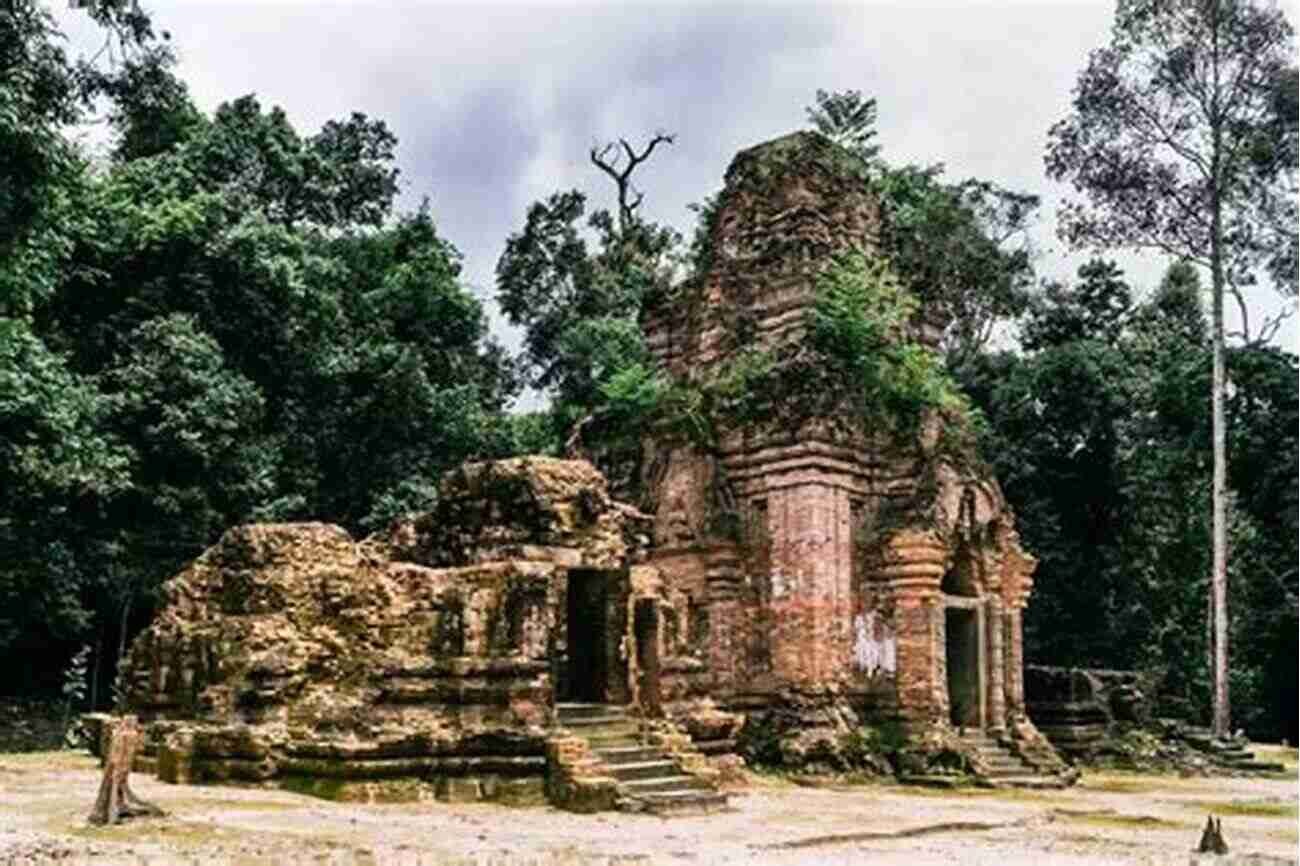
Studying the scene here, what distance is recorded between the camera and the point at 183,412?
87.2ft

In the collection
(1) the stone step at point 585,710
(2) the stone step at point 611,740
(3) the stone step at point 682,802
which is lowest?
(3) the stone step at point 682,802

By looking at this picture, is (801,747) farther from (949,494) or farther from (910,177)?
(910,177)

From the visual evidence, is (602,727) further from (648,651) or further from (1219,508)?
(1219,508)

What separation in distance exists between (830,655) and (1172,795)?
4.62 metres

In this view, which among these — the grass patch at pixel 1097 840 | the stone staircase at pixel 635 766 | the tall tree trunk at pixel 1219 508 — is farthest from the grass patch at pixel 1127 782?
the stone staircase at pixel 635 766

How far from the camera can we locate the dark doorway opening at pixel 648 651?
16500mm

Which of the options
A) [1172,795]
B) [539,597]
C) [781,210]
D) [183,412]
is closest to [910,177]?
[781,210]

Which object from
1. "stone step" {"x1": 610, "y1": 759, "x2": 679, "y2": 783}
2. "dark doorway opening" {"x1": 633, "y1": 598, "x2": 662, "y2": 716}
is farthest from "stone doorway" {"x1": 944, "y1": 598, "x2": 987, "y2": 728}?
"stone step" {"x1": 610, "y1": 759, "x2": 679, "y2": 783}

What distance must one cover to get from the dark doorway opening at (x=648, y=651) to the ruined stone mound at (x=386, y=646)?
749mm

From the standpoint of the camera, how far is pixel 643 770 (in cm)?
1463

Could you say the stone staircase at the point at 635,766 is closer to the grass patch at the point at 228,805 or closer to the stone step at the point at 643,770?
the stone step at the point at 643,770

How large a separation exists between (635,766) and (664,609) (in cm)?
276

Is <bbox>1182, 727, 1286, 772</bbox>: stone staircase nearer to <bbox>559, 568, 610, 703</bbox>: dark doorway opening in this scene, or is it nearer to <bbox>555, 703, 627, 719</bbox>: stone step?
<bbox>559, 568, 610, 703</bbox>: dark doorway opening

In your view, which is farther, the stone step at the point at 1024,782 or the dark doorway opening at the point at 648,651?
the stone step at the point at 1024,782
